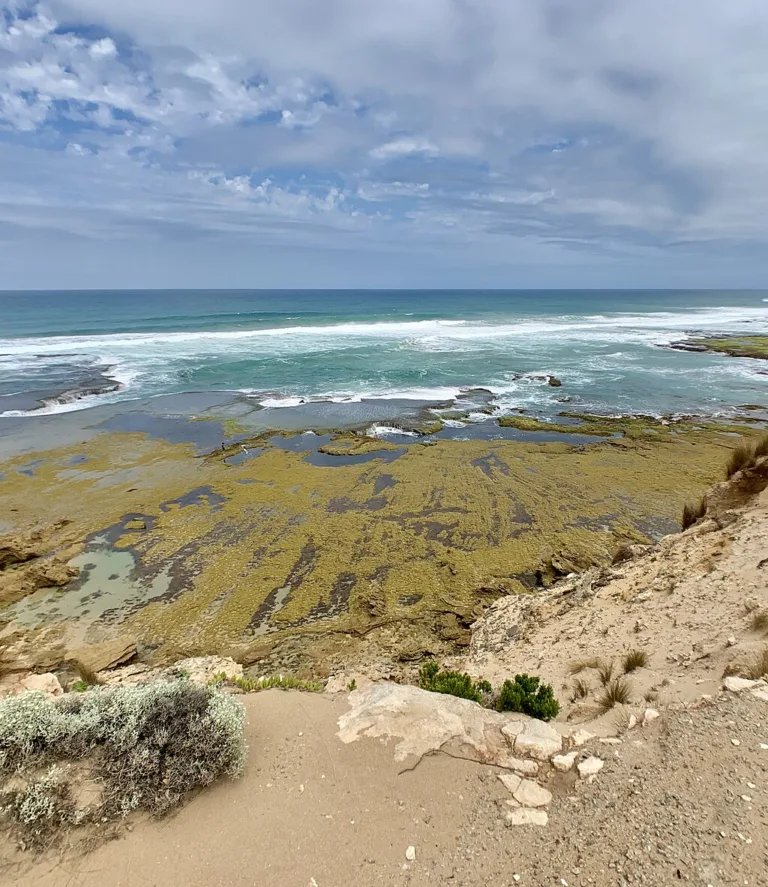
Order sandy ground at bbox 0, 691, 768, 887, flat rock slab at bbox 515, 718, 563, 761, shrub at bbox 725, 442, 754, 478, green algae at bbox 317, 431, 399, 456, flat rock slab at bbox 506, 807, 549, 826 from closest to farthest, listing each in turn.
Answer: sandy ground at bbox 0, 691, 768, 887 → flat rock slab at bbox 506, 807, 549, 826 → flat rock slab at bbox 515, 718, 563, 761 → shrub at bbox 725, 442, 754, 478 → green algae at bbox 317, 431, 399, 456

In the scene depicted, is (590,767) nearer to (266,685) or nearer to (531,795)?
(531,795)

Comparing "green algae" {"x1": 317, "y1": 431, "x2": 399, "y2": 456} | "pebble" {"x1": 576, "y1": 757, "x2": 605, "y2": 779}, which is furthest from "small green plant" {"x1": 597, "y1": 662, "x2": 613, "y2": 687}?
"green algae" {"x1": 317, "y1": 431, "x2": 399, "y2": 456}

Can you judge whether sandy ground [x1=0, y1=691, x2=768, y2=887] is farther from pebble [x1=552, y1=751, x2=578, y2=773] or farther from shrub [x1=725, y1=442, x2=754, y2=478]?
shrub [x1=725, y1=442, x2=754, y2=478]

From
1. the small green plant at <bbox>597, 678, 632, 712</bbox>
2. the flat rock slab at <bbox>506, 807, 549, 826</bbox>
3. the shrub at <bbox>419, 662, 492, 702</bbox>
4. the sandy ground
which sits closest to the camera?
the sandy ground

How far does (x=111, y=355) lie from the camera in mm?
42375

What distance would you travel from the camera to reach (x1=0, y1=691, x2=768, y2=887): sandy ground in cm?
325

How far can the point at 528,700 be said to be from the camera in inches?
205

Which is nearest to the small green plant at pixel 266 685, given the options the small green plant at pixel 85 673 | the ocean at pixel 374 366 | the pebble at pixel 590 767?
the small green plant at pixel 85 673

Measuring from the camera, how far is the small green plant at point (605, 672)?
19.1ft

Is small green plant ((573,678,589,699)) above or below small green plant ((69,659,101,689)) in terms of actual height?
above

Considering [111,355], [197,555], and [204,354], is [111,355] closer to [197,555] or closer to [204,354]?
[204,354]

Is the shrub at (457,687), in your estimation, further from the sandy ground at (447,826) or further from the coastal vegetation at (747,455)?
the coastal vegetation at (747,455)

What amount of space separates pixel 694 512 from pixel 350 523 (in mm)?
8266

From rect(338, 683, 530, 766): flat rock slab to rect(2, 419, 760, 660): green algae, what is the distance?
12.1ft
